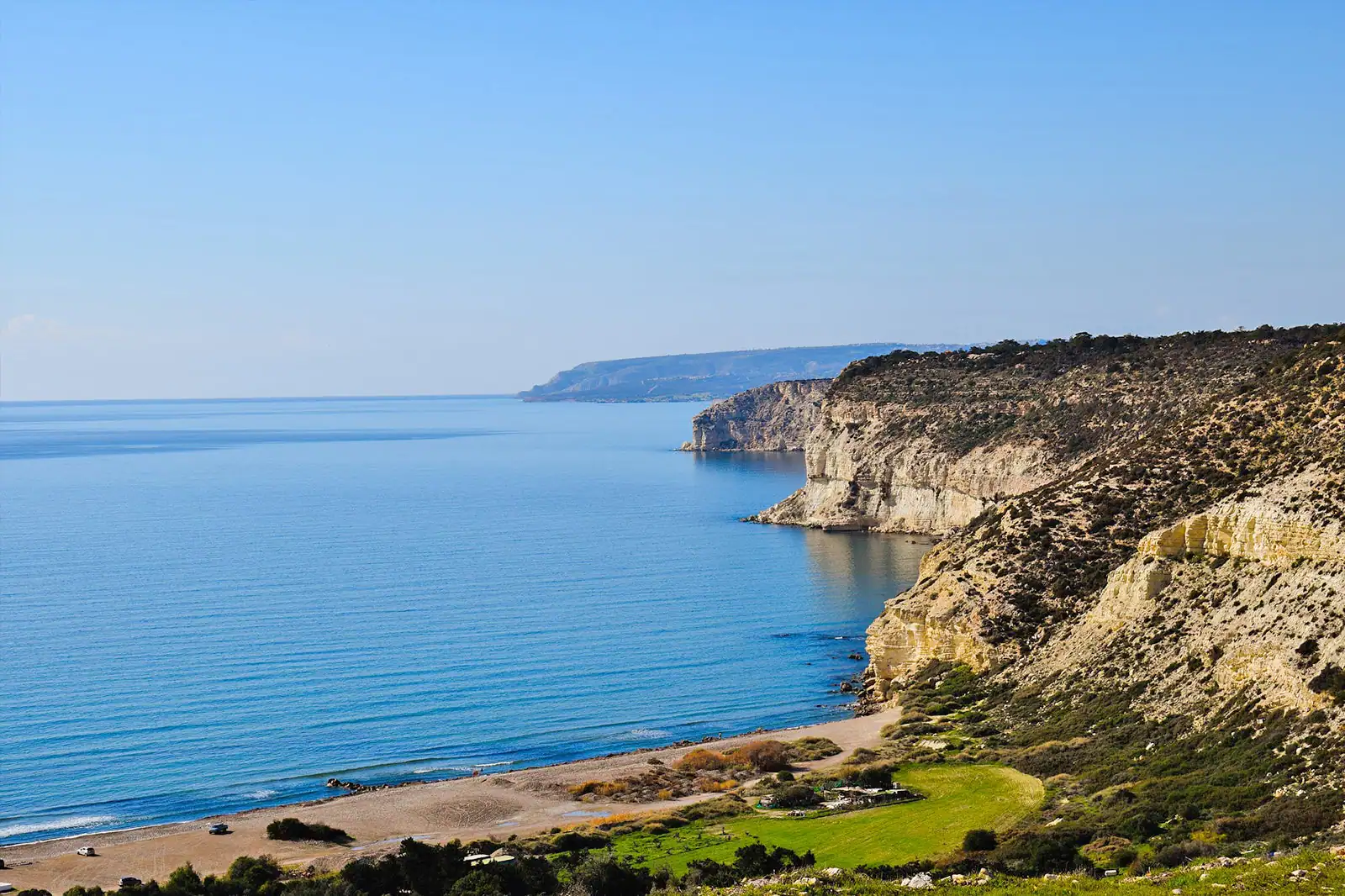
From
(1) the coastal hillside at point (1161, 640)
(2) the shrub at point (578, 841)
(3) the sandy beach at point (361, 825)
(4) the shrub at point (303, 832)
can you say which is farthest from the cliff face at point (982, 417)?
(4) the shrub at point (303, 832)

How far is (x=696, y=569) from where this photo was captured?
97312mm

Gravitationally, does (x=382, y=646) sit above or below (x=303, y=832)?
above

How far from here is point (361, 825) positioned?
42938 mm

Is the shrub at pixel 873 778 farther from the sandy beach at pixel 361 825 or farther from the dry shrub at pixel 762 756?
the dry shrub at pixel 762 756

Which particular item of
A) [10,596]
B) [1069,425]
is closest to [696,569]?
[1069,425]

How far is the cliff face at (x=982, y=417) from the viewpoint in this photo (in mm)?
102000

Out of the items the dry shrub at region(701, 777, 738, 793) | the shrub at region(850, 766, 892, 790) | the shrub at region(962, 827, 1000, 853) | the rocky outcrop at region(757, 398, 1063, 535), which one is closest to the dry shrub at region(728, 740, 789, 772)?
the dry shrub at region(701, 777, 738, 793)

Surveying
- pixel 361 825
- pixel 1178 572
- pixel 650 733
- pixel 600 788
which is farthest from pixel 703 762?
pixel 1178 572

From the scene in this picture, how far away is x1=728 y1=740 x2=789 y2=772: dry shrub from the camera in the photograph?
4825 cm

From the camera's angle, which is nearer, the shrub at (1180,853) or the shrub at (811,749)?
the shrub at (1180,853)

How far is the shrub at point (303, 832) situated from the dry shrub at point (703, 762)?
1284 centimetres

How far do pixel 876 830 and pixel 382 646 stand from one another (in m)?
37.4

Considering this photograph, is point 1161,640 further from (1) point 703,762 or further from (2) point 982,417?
(2) point 982,417

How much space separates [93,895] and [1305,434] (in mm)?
44542
